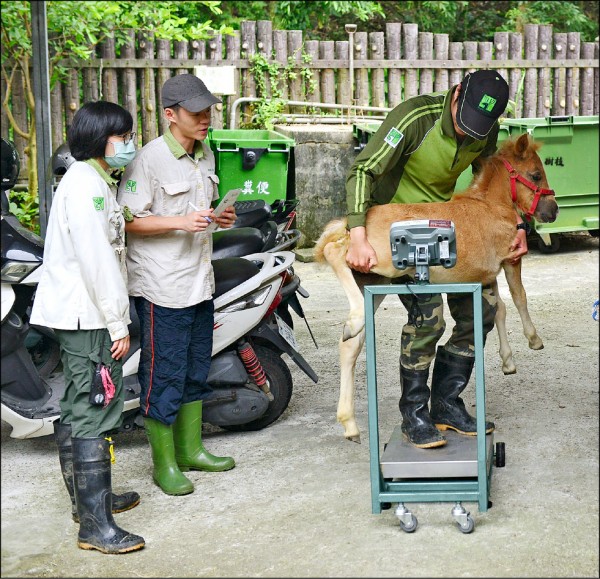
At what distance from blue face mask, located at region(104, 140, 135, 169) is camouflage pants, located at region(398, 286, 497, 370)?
140cm

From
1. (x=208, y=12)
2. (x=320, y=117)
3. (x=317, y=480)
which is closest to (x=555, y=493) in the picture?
(x=317, y=480)

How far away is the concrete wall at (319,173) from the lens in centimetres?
1070

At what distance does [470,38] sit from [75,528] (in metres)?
15.4

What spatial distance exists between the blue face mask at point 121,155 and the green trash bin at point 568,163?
624cm

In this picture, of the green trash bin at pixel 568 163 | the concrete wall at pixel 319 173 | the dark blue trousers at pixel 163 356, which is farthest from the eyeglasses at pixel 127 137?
the concrete wall at pixel 319 173

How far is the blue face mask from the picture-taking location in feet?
13.8

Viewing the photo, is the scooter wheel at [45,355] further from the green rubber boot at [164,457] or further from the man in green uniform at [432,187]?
the man in green uniform at [432,187]

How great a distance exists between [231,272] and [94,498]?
169 centimetres

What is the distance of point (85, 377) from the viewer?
13.2 feet

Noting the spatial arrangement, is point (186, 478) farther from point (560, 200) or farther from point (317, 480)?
point (560, 200)

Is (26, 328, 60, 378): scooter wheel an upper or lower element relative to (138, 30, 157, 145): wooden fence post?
lower

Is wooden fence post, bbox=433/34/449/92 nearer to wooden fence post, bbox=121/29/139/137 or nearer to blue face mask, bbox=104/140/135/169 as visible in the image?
wooden fence post, bbox=121/29/139/137

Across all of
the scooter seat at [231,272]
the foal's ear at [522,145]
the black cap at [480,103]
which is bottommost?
the scooter seat at [231,272]

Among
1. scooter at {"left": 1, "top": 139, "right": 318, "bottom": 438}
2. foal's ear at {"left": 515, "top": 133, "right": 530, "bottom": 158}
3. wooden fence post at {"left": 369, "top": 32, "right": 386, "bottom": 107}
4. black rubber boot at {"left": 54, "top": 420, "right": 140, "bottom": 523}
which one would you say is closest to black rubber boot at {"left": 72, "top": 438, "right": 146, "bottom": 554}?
black rubber boot at {"left": 54, "top": 420, "right": 140, "bottom": 523}
